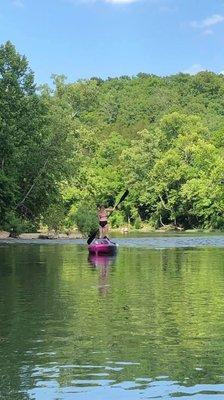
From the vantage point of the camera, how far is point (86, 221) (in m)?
70.7

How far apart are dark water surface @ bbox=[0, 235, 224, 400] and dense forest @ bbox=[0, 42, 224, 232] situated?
31215 mm

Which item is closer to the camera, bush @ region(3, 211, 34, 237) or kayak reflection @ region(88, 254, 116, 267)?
kayak reflection @ region(88, 254, 116, 267)

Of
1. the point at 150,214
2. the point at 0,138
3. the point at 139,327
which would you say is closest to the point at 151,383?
the point at 139,327

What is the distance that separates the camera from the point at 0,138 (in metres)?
53.9

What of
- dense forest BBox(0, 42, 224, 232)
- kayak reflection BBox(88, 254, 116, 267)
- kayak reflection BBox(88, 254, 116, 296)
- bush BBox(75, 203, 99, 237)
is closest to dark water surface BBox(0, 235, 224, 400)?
kayak reflection BBox(88, 254, 116, 296)

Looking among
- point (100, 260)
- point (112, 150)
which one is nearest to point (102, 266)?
point (100, 260)

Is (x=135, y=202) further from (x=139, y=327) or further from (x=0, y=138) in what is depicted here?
(x=139, y=327)

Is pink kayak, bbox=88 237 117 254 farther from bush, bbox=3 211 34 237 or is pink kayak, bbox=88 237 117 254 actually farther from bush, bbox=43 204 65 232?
bush, bbox=43 204 65 232

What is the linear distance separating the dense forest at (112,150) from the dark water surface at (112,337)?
31.2m

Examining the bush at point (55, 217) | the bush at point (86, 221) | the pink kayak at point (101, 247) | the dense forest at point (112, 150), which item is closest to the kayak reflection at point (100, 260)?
the pink kayak at point (101, 247)

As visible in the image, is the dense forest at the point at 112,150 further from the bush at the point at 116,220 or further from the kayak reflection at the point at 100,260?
the kayak reflection at the point at 100,260

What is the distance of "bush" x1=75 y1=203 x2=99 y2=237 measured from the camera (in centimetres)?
7031

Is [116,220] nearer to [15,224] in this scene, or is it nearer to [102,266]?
[15,224]

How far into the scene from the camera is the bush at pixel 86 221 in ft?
231
